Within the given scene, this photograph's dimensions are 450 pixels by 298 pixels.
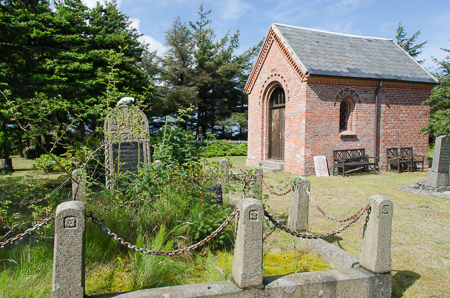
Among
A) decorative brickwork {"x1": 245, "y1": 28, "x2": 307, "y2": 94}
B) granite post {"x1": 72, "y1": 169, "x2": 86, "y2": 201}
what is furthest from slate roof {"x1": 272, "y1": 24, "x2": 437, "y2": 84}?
granite post {"x1": 72, "y1": 169, "x2": 86, "y2": 201}

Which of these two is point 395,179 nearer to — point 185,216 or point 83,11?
point 185,216

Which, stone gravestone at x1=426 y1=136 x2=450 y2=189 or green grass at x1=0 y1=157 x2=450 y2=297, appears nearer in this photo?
green grass at x1=0 y1=157 x2=450 y2=297

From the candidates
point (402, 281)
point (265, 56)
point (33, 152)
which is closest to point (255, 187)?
point (402, 281)

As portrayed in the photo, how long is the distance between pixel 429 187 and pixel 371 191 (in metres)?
1.81

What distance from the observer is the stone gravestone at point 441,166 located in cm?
907

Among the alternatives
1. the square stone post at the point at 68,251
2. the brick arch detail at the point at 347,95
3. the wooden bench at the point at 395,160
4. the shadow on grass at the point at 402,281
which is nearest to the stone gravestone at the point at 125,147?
the square stone post at the point at 68,251

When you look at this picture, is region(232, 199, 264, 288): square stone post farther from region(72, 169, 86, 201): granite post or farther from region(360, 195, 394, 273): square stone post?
region(72, 169, 86, 201): granite post

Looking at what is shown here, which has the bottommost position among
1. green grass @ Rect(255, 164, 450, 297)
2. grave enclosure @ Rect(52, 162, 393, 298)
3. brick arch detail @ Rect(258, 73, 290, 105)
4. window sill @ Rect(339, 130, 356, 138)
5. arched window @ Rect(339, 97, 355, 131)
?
green grass @ Rect(255, 164, 450, 297)

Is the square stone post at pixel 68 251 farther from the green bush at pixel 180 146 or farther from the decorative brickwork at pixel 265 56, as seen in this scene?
the decorative brickwork at pixel 265 56

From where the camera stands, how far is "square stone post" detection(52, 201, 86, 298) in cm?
236

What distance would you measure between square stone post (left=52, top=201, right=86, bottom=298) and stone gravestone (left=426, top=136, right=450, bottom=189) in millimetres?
10120

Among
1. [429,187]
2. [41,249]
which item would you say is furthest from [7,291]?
[429,187]

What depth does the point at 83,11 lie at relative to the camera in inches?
935

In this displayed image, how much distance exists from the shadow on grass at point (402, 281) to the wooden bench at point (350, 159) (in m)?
8.54
